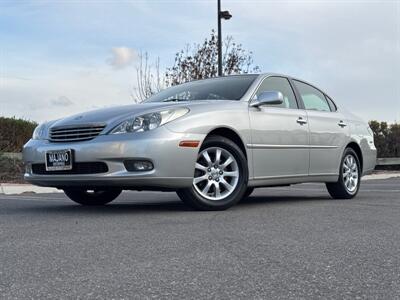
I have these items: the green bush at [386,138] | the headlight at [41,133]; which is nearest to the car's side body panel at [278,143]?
the headlight at [41,133]

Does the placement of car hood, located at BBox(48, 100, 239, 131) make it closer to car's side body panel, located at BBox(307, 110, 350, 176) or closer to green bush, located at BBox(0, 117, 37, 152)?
car's side body panel, located at BBox(307, 110, 350, 176)

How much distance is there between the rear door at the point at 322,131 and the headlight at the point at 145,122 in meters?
2.29

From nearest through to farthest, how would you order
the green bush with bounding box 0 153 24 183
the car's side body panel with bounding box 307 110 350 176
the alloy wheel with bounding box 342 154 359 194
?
the car's side body panel with bounding box 307 110 350 176, the alloy wheel with bounding box 342 154 359 194, the green bush with bounding box 0 153 24 183

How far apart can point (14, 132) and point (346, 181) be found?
414 inches

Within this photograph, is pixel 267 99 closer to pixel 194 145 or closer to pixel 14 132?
pixel 194 145

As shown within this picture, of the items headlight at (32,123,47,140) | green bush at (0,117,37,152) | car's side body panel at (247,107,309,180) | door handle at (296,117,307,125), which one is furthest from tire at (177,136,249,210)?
green bush at (0,117,37,152)

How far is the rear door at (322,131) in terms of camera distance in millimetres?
7430

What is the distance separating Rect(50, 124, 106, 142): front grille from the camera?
579 cm

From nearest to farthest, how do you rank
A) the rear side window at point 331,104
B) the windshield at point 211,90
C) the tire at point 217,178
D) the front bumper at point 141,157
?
the front bumper at point 141,157 → the tire at point 217,178 → the windshield at point 211,90 → the rear side window at point 331,104

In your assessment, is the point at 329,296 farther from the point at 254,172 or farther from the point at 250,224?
the point at 254,172

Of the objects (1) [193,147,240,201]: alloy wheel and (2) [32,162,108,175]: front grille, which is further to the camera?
(1) [193,147,240,201]: alloy wheel

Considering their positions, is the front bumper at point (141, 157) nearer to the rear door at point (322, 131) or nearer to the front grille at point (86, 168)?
the front grille at point (86, 168)

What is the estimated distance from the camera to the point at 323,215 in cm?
568

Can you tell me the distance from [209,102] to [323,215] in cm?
162
